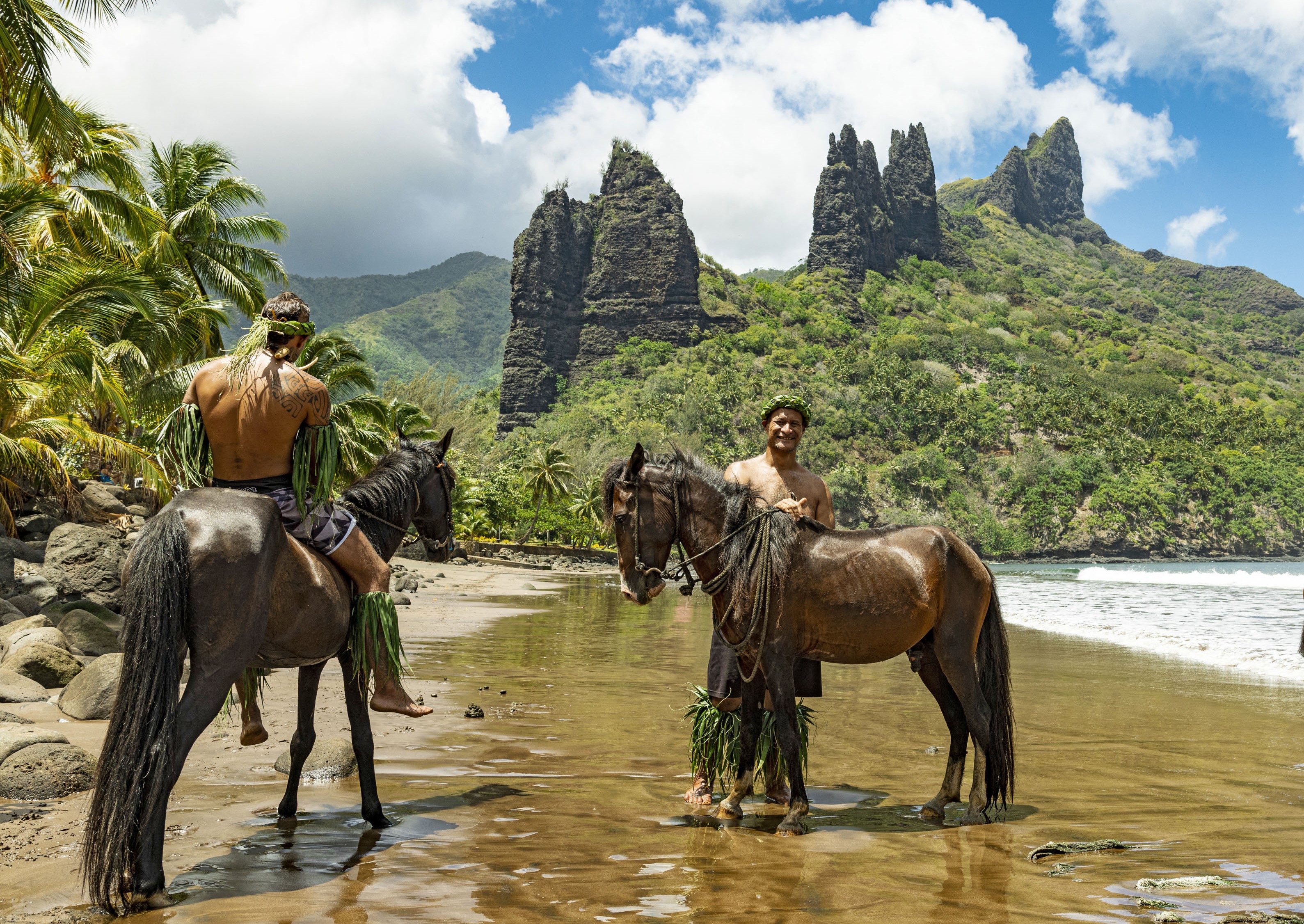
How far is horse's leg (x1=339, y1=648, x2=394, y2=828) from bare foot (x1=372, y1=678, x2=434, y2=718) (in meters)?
0.08

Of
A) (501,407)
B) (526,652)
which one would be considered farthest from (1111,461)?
(526,652)

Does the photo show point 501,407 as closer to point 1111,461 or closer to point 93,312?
point 1111,461

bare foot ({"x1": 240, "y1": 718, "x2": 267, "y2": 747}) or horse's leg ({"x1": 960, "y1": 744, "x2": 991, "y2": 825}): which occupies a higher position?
bare foot ({"x1": 240, "y1": 718, "x2": 267, "y2": 747})

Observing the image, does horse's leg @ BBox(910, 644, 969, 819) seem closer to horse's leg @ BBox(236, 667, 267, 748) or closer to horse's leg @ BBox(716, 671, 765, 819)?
horse's leg @ BBox(716, 671, 765, 819)

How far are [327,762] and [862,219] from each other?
15038 centimetres

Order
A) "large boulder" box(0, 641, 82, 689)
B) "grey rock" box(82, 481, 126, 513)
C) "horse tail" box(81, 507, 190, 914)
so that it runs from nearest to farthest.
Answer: "horse tail" box(81, 507, 190, 914), "large boulder" box(0, 641, 82, 689), "grey rock" box(82, 481, 126, 513)

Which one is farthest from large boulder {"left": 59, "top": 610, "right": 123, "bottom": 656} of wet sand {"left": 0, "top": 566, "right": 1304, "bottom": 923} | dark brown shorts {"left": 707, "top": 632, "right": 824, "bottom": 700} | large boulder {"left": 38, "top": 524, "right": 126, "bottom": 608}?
dark brown shorts {"left": 707, "top": 632, "right": 824, "bottom": 700}

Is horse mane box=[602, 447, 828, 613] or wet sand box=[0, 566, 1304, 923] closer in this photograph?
wet sand box=[0, 566, 1304, 923]

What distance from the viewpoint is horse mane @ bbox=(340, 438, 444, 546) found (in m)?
5.28

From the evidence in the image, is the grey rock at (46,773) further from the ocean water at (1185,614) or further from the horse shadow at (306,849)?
the ocean water at (1185,614)

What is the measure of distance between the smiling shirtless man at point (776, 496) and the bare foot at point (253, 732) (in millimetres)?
2591

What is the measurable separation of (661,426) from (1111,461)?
5327 cm

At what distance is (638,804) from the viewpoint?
5285 millimetres

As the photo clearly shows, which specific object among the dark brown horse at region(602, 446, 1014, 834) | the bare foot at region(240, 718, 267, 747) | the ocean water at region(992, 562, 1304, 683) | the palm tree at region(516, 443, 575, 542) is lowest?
the ocean water at region(992, 562, 1304, 683)
